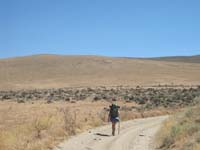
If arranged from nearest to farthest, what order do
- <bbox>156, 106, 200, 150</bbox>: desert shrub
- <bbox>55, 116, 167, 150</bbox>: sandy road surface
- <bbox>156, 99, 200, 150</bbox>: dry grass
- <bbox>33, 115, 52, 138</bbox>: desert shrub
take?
<bbox>156, 99, 200, 150</bbox>: dry grass < <bbox>156, 106, 200, 150</bbox>: desert shrub < <bbox>55, 116, 167, 150</bbox>: sandy road surface < <bbox>33, 115, 52, 138</bbox>: desert shrub

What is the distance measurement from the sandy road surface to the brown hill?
214 feet

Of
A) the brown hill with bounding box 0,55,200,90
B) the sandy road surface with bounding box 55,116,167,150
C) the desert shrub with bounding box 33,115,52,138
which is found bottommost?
the sandy road surface with bounding box 55,116,167,150

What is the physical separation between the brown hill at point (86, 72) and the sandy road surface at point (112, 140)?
65136 mm

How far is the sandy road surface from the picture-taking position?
19.0 meters

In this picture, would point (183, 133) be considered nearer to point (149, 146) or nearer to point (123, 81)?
point (149, 146)

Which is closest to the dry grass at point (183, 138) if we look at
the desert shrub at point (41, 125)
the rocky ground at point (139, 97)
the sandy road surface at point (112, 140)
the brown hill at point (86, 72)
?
the sandy road surface at point (112, 140)

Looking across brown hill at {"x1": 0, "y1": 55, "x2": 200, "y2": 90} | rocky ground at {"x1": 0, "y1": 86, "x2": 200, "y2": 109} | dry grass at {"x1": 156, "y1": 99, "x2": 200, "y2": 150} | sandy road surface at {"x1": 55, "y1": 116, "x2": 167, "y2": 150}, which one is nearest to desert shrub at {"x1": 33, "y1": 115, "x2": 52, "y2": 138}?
sandy road surface at {"x1": 55, "y1": 116, "x2": 167, "y2": 150}

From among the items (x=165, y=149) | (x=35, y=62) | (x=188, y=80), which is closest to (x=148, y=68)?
(x=188, y=80)

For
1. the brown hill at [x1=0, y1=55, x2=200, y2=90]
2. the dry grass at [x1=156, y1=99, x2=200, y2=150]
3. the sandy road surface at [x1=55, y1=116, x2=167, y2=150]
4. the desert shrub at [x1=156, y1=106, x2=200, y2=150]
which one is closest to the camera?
the dry grass at [x1=156, y1=99, x2=200, y2=150]

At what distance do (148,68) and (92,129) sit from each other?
3719 inches

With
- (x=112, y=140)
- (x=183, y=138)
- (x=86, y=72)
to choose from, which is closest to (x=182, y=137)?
(x=183, y=138)

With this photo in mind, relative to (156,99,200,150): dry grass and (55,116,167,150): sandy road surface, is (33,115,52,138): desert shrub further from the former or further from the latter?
(156,99,200,150): dry grass

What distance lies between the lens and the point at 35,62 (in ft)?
425

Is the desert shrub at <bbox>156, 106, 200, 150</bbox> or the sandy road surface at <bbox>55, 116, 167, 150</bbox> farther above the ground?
the desert shrub at <bbox>156, 106, 200, 150</bbox>
